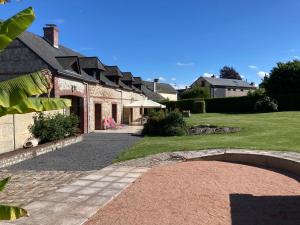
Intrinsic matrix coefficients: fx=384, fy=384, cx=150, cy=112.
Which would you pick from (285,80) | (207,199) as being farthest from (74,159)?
(285,80)

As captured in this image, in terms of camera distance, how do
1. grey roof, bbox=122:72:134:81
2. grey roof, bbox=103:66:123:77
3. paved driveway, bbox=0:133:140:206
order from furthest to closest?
grey roof, bbox=122:72:134:81 → grey roof, bbox=103:66:123:77 → paved driveway, bbox=0:133:140:206

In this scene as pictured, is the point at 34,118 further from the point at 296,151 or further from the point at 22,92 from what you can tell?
the point at 22,92

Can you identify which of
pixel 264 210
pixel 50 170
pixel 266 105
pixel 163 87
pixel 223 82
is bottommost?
pixel 264 210

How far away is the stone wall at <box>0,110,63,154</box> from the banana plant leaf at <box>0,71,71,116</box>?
10593mm

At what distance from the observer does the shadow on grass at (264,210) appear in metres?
6.23

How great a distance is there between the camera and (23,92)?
11.2 feet

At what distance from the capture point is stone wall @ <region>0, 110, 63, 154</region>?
1387 cm

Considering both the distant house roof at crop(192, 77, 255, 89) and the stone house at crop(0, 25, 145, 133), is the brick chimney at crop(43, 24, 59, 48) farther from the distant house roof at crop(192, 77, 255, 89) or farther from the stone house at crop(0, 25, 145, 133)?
the distant house roof at crop(192, 77, 255, 89)

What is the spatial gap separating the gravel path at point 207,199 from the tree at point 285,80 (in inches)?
1352

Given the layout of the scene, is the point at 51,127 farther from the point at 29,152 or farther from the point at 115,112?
the point at 115,112

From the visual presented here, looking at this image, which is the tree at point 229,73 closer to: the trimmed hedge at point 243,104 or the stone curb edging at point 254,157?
the trimmed hedge at point 243,104

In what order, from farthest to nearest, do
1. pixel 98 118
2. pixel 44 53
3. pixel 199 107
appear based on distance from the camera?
pixel 199 107 < pixel 98 118 < pixel 44 53

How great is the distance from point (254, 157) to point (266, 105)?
29564 millimetres

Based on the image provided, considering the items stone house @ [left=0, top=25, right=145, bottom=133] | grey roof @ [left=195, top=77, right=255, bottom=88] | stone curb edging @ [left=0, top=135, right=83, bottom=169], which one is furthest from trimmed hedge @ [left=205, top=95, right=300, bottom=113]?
grey roof @ [left=195, top=77, right=255, bottom=88]
